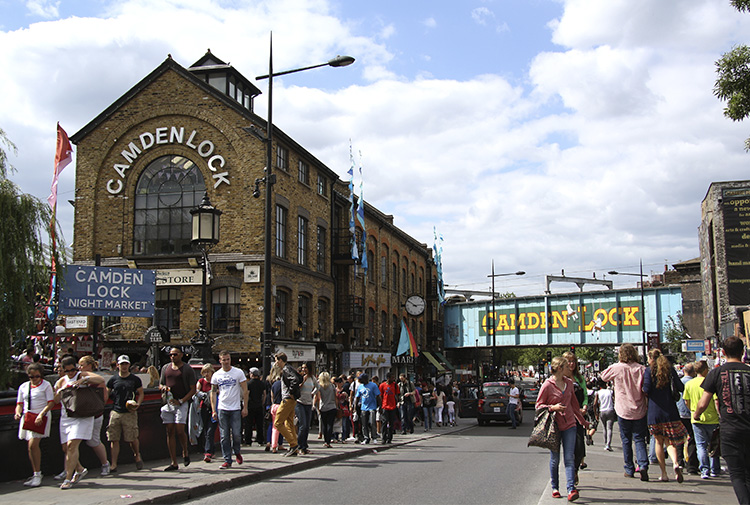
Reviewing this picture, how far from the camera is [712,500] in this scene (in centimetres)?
816

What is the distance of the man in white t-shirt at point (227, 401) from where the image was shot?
427 inches

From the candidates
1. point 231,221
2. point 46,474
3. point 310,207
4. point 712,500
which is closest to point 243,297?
point 231,221

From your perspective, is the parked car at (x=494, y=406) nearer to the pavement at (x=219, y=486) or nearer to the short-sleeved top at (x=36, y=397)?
the pavement at (x=219, y=486)

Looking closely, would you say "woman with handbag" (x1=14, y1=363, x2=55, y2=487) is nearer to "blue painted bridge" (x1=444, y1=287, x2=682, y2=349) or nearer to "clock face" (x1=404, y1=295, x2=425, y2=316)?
"clock face" (x1=404, y1=295, x2=425, y2=316)

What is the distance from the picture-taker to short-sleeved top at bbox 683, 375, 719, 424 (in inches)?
404

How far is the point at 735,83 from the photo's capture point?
1068 cm

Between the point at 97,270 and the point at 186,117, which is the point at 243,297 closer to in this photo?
the point at 186,117

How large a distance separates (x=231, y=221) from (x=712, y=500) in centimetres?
2006

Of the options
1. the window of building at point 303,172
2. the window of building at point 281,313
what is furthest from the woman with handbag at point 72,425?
the window of building at point 303,172

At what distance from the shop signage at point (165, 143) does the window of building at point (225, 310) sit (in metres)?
4.08

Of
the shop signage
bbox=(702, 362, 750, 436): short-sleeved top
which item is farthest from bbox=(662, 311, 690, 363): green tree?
bbox=(702, 362, 750, 436): short-sleeved top

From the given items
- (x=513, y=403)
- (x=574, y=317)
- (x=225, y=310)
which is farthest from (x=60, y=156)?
(x=574, y=317)

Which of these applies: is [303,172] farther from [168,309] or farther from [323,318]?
[168,309]

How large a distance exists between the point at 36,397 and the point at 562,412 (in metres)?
6.77
